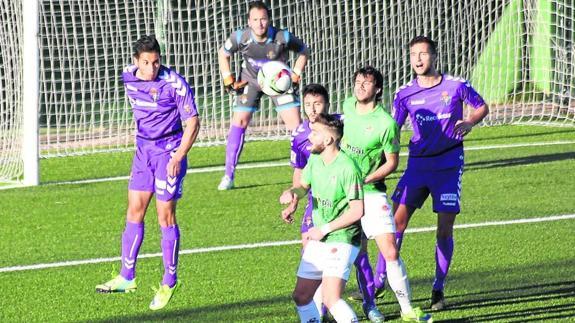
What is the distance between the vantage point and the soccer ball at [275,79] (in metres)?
10.5

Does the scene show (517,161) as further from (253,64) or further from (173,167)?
(173,167)

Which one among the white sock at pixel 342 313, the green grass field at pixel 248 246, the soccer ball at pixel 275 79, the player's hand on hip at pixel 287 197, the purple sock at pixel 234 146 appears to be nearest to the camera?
the white sock at pixel 342 313

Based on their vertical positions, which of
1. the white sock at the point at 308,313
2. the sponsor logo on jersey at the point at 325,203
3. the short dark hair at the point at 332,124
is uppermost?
the short dark hair at the point at 332,124

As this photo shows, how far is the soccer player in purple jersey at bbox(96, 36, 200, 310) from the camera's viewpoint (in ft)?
32.2

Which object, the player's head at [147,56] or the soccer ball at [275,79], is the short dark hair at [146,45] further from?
the soccer ball at [275,79]

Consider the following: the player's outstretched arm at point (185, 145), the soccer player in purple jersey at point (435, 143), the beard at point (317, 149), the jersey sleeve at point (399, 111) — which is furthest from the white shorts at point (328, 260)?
the jersey sleeve at point (399, 111)

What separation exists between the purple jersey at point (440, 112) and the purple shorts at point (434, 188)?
105mm

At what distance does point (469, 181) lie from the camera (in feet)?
51.6

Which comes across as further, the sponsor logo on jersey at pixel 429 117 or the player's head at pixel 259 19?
the player's head at pixel 259 19

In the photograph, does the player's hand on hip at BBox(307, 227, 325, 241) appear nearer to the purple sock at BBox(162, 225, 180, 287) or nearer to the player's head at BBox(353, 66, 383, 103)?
the player's head at BBox(353, 66, 383, 103)

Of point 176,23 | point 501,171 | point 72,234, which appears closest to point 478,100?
point 72,234

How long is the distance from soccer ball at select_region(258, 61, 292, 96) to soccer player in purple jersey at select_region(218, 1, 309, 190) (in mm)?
3480

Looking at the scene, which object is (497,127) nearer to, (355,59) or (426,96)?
(355,59)

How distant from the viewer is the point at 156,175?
397 inches
